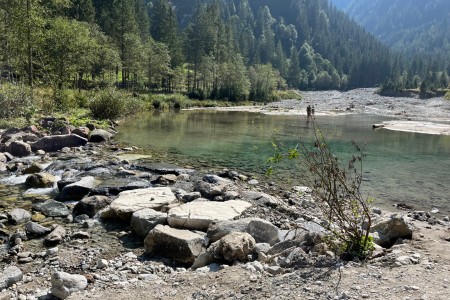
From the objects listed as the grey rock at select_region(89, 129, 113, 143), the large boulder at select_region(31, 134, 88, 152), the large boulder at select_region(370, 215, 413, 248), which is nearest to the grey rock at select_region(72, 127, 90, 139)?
the grey rock at select_region(89, 129, 113, 143)

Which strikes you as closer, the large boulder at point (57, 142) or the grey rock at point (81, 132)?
the large boulder at point (57, 142)

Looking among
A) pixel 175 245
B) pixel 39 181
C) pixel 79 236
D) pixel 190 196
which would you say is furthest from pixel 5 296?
pixel 39 181

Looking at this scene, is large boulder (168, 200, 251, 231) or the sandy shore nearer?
large boulder (168, 200, 251, 231)

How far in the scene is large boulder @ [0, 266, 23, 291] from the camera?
7117 millimetres

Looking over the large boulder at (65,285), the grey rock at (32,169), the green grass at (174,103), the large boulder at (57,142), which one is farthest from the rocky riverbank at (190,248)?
the green grass at (174,103)

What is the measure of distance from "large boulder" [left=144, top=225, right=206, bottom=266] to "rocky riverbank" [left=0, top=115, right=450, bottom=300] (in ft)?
0.08

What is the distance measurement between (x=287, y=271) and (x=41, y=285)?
4680 millimetres

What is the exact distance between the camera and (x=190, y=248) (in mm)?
8312

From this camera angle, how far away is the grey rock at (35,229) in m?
9.84

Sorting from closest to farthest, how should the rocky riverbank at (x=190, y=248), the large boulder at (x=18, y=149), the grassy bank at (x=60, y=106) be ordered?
the rocky riverbank at (x=190, y=248) < the large boulder at (x=18, y=149) < the grassy bank at (x=60, y=106)

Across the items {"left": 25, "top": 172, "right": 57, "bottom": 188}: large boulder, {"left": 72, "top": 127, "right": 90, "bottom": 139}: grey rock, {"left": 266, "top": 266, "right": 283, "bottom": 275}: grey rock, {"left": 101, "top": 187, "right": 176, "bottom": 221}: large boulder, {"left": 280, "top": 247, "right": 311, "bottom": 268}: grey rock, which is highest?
{"left": 72, "top": 127, "right": 90, "bottom": 139}: grey rock

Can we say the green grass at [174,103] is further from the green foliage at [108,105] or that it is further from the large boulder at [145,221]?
the large boulder at [145,221]

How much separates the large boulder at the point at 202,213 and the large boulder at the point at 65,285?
3.23 m

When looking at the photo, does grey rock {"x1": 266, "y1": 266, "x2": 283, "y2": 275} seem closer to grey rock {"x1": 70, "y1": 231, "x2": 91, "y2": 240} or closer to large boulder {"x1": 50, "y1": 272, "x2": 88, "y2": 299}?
large boulder {"x1": 50, "y1": 272, "x2": 88, "y2": 299}
